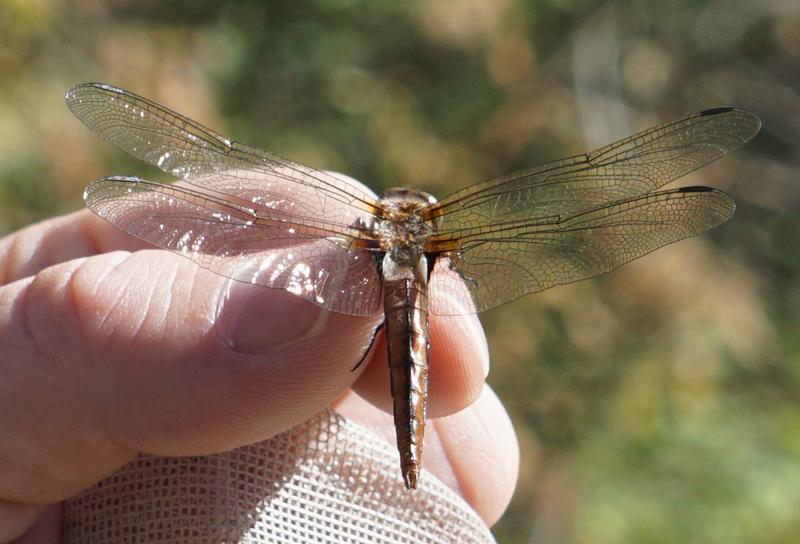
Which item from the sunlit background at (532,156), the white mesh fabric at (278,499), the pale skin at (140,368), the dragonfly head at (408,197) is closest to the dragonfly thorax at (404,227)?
the dragonfly head at (408,197)

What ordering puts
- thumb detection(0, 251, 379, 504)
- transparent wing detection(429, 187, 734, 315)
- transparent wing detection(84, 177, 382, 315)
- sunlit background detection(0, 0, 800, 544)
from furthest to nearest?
1. sunlit background detection(0, 0, 800, 544)
2. transparent wing detection(429, 187, 734, 315)
3. transparent wing detection(84, 177, 382, 315)
4. thumb detection(0, 251, 379, 504)

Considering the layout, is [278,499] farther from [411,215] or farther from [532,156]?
[532,156]

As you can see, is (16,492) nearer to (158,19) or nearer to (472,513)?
(472,513)

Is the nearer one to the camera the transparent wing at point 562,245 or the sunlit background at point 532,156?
the transparent wing at point 562,245

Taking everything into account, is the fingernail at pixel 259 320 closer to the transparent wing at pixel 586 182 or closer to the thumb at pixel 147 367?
the thumb at pixel 147 367

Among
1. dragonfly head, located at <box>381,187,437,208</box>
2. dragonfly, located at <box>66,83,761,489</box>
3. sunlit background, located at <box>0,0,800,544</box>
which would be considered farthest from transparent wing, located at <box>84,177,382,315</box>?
sunlit background, located at <box>0,0,800,544</box>

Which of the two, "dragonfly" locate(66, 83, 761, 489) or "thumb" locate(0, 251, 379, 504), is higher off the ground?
"dragonfly" locate(66, 83, 761, 489)

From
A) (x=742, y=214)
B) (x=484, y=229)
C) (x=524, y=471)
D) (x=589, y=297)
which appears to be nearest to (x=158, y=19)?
(x=589, y=297)

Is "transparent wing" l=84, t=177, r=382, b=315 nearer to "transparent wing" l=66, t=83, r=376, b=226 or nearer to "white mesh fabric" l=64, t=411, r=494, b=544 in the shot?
"transparent wing" l=66, t=83, r=376, b=226
